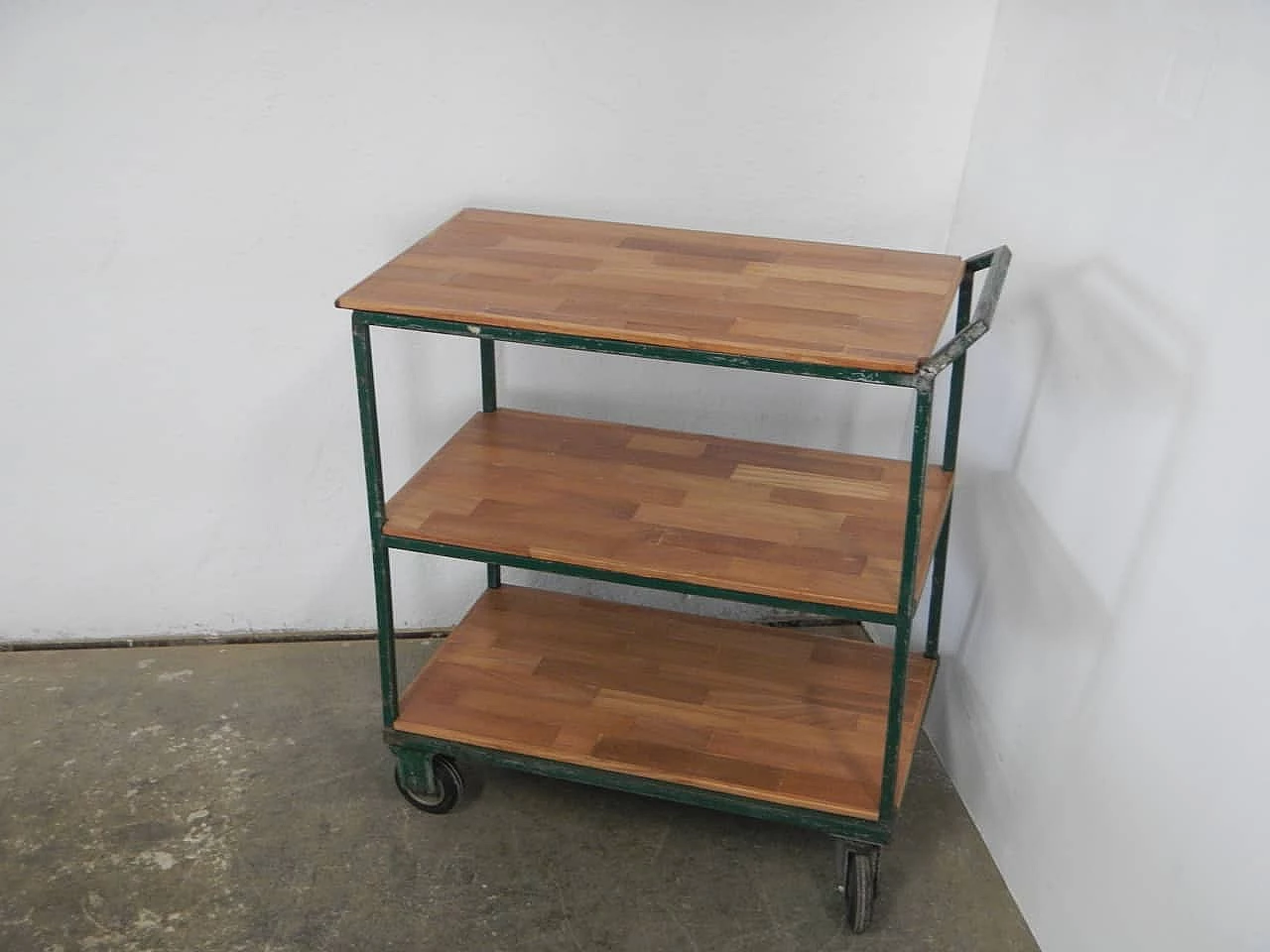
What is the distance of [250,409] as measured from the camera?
281 centimetres

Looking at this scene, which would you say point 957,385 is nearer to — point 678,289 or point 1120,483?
point 1120,483

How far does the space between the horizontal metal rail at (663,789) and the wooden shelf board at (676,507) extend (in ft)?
1.34

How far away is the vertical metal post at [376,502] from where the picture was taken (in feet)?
6.88

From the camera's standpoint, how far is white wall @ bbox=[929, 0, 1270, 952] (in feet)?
5.58

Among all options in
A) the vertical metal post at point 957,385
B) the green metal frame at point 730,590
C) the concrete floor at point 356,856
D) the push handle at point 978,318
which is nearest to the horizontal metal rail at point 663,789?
the green metal frame at point 730,590

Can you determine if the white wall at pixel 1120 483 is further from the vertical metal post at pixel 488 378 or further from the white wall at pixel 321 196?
the vertical metal post at pixel 488 378

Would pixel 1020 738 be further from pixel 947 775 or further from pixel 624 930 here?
pixel 624 930

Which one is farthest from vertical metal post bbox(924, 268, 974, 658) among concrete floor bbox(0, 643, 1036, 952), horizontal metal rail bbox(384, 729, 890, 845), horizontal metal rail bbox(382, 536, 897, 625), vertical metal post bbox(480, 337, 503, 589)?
vertical metal post bbox(480, 337, 503, 589)

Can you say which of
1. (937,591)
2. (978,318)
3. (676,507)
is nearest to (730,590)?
(676,507)

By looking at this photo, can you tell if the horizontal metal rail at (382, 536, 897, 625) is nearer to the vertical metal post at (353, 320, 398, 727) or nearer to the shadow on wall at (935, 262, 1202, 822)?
the vertical metal post at (353, 320, 398, 727)

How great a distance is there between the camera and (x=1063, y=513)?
7.18 feet

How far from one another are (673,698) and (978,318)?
95cm

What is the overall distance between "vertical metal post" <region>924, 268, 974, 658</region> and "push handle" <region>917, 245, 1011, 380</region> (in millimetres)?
53

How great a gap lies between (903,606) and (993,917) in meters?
0.69
